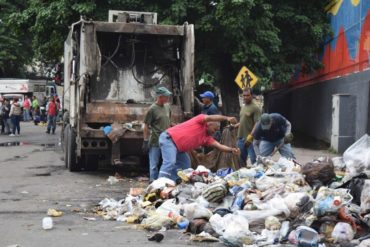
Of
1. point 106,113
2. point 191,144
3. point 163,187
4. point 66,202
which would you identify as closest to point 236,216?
point 163,187

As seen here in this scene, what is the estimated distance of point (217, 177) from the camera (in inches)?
326

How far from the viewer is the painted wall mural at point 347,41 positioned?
1573 centimetres

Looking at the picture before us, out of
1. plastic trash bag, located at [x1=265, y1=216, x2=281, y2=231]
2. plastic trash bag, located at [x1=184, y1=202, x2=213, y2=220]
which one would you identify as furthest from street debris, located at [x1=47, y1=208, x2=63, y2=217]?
plastic trash bag, located at [x1=265, y1=216, x2=281, y2=231]

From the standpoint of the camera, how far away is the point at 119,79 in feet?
37.4

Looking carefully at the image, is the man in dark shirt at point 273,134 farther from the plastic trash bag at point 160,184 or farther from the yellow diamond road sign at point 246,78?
the yellow diamond road sign at point 246,78

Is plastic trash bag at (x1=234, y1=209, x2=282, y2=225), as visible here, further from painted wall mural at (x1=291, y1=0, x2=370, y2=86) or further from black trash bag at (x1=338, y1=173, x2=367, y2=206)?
painted wall mural at (x1=291, y1=0, x2=370, y2=86)

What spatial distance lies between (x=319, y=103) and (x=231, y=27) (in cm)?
553

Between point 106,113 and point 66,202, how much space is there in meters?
2.77

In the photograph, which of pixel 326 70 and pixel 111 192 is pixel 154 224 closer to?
pixel 111 192

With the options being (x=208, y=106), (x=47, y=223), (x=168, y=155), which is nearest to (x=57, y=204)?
(x=47, y=223)

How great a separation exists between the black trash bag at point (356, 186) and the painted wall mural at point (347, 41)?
9.01 m

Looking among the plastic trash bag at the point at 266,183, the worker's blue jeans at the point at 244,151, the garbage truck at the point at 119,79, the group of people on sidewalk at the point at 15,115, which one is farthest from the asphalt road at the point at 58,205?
the group of people on sidewalk at the point at 15,115

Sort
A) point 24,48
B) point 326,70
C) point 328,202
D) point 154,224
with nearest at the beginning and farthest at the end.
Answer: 1. point 328,202
2. point 154,224
3. point 326,70
4. point 24,48

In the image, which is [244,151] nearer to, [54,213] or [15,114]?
[54,213]
